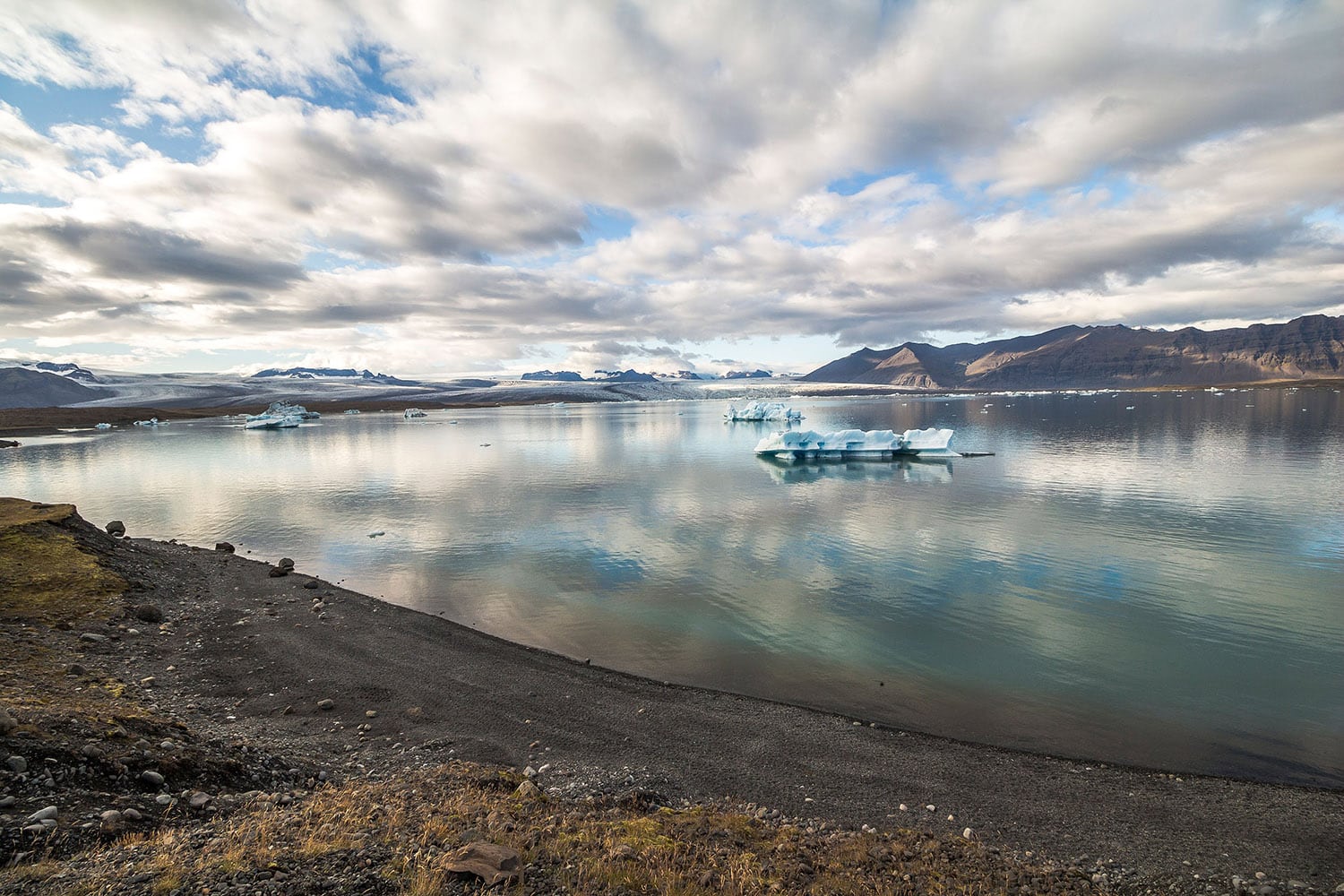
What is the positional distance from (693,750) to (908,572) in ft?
43.7

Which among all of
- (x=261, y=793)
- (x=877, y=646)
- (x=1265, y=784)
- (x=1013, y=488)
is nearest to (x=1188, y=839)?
(x=1265, y=784)

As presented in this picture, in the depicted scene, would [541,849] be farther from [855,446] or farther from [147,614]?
[855,446]

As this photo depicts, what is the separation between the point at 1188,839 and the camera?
25.9 ft

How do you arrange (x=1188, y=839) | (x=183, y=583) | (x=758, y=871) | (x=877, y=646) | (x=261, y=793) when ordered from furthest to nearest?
(x=183, y=583)
(x=877, y=646)
(x=1188, y=839)
(x=261, y=793)
(x=758, y=871)

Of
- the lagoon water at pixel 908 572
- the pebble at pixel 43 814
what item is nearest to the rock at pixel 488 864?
the pebble at pixel 43 814

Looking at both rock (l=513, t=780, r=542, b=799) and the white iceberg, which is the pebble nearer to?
rock (l=513, t=780, r=542, b=799)

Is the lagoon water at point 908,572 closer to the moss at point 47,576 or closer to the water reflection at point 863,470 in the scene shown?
the water reflection at point 863,470

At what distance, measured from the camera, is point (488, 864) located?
5.61 meters

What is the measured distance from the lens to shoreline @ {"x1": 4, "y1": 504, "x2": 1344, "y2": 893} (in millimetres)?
7938

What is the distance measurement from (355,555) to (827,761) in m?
20.2

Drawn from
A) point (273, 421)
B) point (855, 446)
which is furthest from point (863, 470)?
point (273, 421)

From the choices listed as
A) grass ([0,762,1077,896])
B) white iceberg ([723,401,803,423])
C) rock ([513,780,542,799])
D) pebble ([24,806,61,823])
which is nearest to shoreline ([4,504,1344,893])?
rock ([513,780,542,799])

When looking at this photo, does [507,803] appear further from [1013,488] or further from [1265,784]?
[1013,488]

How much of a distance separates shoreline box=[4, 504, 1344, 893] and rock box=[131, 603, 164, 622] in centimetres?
54
